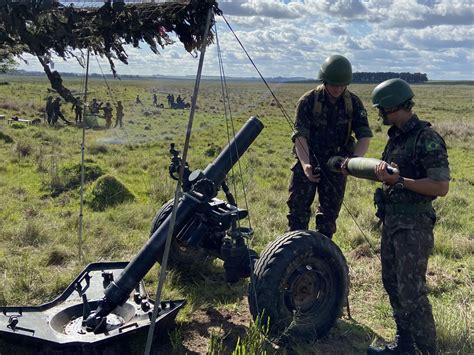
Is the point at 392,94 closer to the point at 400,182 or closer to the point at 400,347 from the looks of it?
the point at 400,182

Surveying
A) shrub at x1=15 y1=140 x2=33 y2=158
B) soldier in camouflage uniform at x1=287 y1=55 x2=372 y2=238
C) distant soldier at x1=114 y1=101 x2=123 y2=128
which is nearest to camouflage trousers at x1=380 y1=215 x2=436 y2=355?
soldier in camouflage uniform at x1=287 y1=55 x2=372 y2=238

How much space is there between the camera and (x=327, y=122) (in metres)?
5.20

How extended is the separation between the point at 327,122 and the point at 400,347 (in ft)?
7.41

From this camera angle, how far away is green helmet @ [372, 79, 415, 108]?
3.91m

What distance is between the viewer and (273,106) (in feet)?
151

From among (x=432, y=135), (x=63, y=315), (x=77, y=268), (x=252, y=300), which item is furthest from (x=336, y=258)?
(x=77, y=268)

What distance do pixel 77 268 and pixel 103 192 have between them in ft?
12.8

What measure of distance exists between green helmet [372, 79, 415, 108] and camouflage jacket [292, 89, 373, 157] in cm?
118

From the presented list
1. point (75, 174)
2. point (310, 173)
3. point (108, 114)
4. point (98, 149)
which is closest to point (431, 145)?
point (310, 173)

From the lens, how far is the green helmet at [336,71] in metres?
4.84

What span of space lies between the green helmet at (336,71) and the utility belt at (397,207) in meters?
1.26

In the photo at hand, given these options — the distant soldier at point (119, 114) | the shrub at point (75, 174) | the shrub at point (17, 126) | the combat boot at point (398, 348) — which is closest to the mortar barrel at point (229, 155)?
the combat boot at point (398, 348)

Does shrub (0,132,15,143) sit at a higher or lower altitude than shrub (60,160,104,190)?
Answer: higher

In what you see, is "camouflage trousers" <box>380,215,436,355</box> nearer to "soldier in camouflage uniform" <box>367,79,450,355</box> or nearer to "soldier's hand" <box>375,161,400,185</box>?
"soldier in camouflage uniform" <box>367,79,450,355</box>
